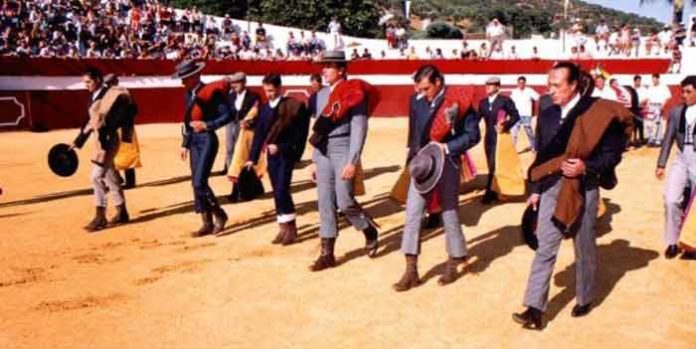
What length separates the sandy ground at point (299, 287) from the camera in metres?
4.35

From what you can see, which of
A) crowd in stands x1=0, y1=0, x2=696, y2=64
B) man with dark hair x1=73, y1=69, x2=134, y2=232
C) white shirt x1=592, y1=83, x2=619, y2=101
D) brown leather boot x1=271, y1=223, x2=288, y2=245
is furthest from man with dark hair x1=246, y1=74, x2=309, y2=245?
crowd in stands x1=0, y1=0, x2=696, y2=64

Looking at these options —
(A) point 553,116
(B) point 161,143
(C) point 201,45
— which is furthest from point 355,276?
(C) point 201,45

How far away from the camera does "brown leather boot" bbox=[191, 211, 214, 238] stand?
275 inches

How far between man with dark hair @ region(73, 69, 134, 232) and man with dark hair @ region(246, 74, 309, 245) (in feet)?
5.81

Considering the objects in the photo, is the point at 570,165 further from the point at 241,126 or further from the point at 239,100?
the point at 239,100

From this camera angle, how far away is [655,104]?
14.1 metres

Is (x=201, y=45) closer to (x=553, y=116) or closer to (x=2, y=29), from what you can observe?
(x=2, y=29)

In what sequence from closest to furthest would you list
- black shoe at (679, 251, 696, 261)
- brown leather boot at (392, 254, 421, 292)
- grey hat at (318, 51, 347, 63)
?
1. brown leather boot at (392, 254, 421, 292)
2. grey hat at (318, 51, 347, 63)
3. black shoe at (679, 251, 696, 261)

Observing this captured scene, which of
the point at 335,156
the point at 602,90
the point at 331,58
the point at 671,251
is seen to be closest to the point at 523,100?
the point at 602,90

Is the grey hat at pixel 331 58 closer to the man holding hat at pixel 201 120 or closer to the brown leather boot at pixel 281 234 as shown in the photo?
the man holding hat at pixel 201 120

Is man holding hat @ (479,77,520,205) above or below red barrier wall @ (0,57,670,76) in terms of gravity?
below

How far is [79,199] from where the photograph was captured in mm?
9086

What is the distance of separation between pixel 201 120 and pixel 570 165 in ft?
12.8

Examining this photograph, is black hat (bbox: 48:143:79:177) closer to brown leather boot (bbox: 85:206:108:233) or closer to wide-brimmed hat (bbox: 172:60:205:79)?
brown leather boot (bbox: 85:206:108:233)
